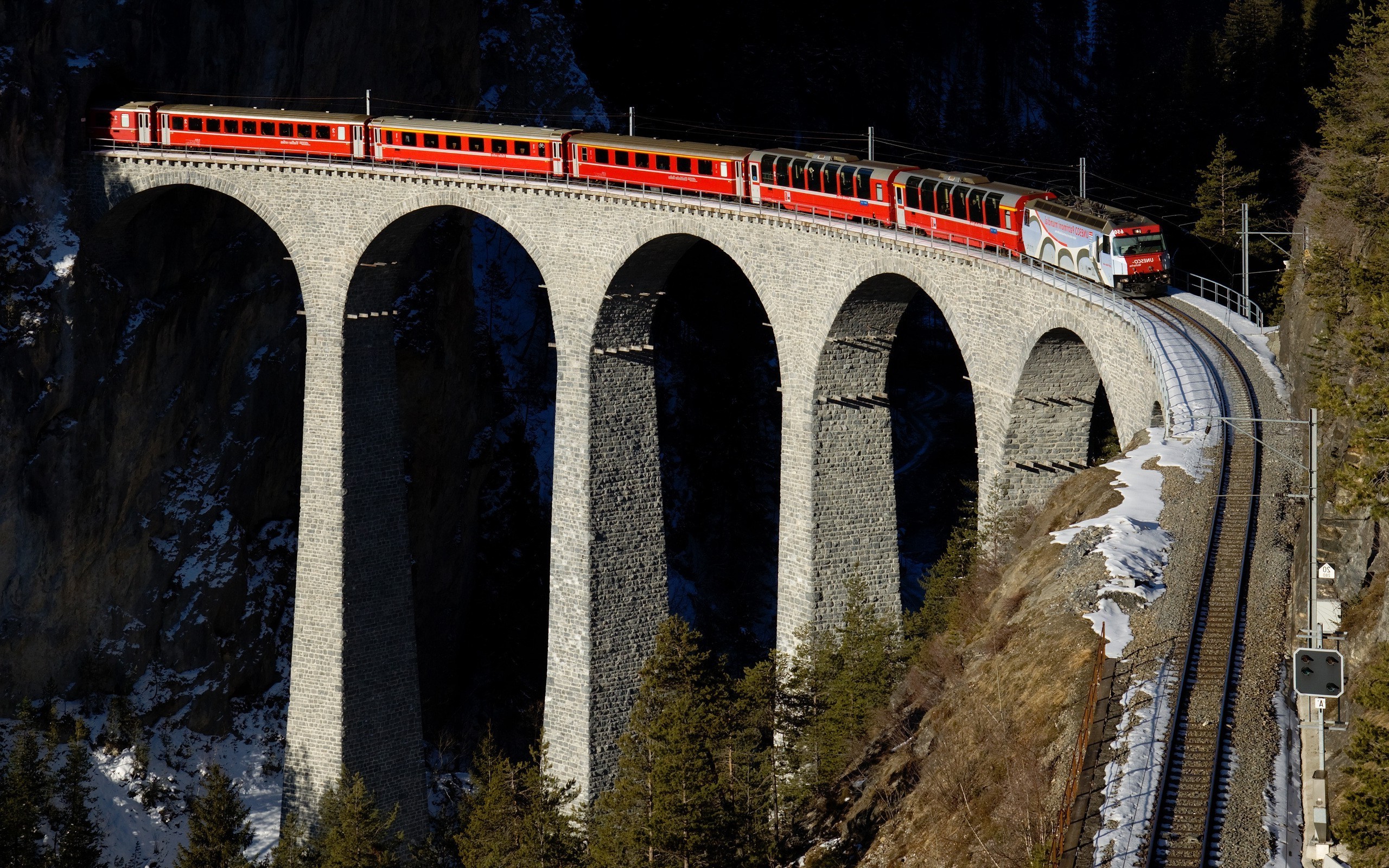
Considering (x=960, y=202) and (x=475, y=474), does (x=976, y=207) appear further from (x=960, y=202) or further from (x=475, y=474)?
(x=475, y=474)

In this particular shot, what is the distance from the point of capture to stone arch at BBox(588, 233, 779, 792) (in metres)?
47.8

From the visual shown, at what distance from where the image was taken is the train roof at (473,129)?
49281mm

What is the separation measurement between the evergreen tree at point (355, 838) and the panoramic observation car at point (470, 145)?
1923 centimetres

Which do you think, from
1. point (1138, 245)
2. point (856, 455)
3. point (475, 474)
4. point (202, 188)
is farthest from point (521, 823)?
point (475, 474)

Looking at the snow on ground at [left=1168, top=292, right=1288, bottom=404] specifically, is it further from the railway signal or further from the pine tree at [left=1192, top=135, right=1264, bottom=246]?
the pine tree at [left=1192, top=135, right=1264, bottom=246]

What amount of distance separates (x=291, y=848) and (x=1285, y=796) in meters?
33.4

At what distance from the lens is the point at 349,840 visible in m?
40.8

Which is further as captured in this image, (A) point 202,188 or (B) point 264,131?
(A) point 202,188

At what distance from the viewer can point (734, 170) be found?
151 ft

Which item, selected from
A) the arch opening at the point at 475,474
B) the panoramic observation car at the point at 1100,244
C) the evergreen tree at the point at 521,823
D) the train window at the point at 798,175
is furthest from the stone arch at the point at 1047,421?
the arch opening at the point at 475,474

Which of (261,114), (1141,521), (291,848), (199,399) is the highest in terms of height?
(261,114)

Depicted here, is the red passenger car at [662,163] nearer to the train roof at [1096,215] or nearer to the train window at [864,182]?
the train window at [864,182]

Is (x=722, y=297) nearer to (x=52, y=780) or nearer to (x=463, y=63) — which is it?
(x=463, y=63)

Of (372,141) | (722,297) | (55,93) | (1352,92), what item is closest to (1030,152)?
(722,297)
